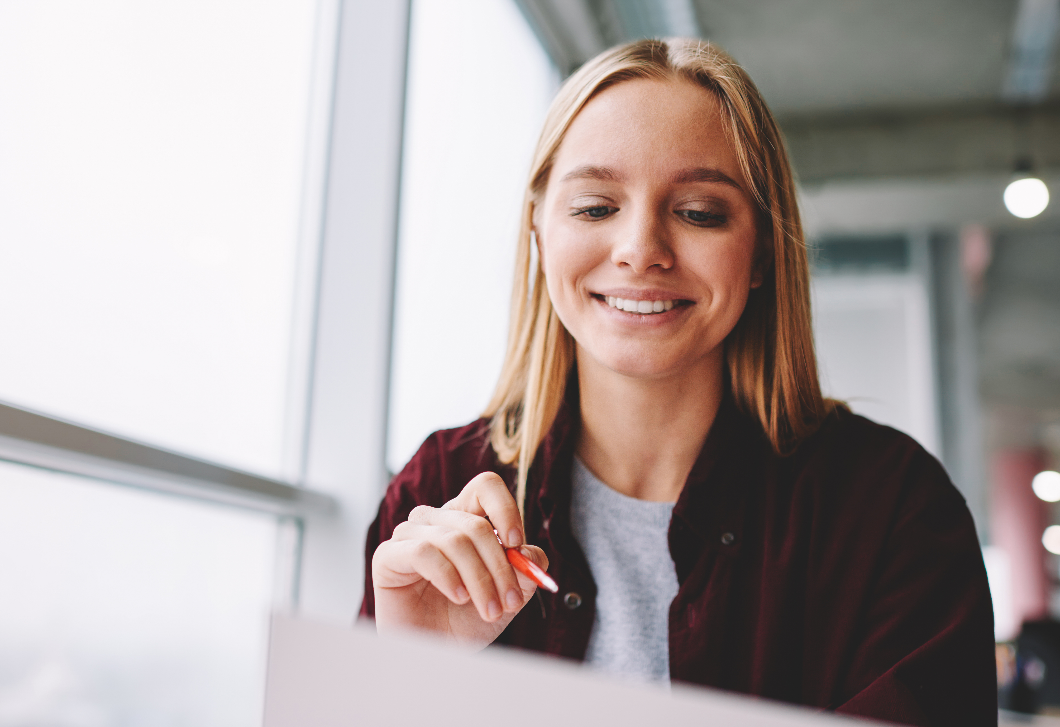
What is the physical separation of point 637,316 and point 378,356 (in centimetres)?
110

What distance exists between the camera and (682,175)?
0.83 metres

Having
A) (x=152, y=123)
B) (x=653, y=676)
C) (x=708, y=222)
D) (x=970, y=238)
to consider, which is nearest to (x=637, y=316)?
(x=708, y=222)

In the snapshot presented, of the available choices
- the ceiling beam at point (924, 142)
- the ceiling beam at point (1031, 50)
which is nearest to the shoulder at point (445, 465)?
the ceiling beam at point (1031, 50)

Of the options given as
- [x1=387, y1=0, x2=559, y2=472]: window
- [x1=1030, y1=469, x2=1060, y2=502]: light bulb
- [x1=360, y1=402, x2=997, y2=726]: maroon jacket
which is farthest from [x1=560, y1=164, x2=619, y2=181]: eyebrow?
[x1=1030, y1=469, x2=1060, y2=502]: light bulb

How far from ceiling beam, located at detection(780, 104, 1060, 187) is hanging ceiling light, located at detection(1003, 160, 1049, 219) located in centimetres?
19

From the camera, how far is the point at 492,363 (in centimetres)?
261

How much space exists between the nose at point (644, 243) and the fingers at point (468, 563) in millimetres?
320

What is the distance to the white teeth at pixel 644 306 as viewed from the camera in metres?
0.89

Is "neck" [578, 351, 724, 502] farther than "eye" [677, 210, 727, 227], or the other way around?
"neck" [578, 351, 724, 502]

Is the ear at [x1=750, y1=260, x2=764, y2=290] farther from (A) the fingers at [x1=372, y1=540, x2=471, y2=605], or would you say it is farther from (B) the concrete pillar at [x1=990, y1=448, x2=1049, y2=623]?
(B) the concrete pillar at [x1=990, y1=448, x2=1049, y2=623]

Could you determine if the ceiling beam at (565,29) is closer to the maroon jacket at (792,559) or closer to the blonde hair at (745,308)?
the blonde hair at (745,308)

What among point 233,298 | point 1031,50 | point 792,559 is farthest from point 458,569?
point 1031,50

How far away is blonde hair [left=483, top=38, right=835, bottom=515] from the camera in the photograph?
93 cm

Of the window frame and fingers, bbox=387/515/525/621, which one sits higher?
the window frame
